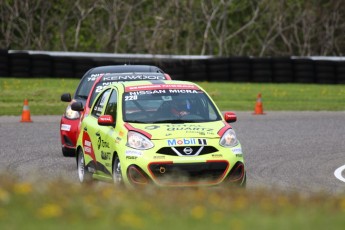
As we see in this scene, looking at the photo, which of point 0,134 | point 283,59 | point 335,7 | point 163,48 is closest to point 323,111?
point 283,59

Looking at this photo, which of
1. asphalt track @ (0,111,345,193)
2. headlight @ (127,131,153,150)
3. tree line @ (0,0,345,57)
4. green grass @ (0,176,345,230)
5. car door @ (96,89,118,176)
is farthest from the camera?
tree line @ (0,0,345,57)

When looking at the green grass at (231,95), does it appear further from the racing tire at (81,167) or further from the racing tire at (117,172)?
the racing tire at (117,172)

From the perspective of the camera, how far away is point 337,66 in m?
37.7

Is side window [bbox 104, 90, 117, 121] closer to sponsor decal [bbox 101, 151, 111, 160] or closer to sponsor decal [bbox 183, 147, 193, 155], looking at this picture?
sponsor decal [bbox 101, 151, 111, 160]

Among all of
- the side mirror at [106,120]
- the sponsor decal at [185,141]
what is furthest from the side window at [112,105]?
the sponsor decal at [185,141]

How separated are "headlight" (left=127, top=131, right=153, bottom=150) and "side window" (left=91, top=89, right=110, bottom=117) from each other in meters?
1.60

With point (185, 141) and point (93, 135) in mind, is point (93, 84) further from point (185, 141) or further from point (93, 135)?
point (185, 141)

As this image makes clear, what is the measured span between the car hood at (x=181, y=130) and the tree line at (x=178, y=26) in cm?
3076

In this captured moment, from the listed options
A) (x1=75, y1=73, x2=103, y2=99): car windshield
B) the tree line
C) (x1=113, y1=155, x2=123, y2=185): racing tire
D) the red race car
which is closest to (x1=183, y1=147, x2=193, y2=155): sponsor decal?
(x1=113, y1=155, x2=123, y2=185): racing tire

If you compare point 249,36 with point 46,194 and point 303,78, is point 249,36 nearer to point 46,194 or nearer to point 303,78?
point 303,78

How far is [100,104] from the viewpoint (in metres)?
14.0

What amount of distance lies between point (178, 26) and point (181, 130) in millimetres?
34875

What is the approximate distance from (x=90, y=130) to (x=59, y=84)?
22.6 metres

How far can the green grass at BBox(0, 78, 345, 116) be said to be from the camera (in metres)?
30.2
